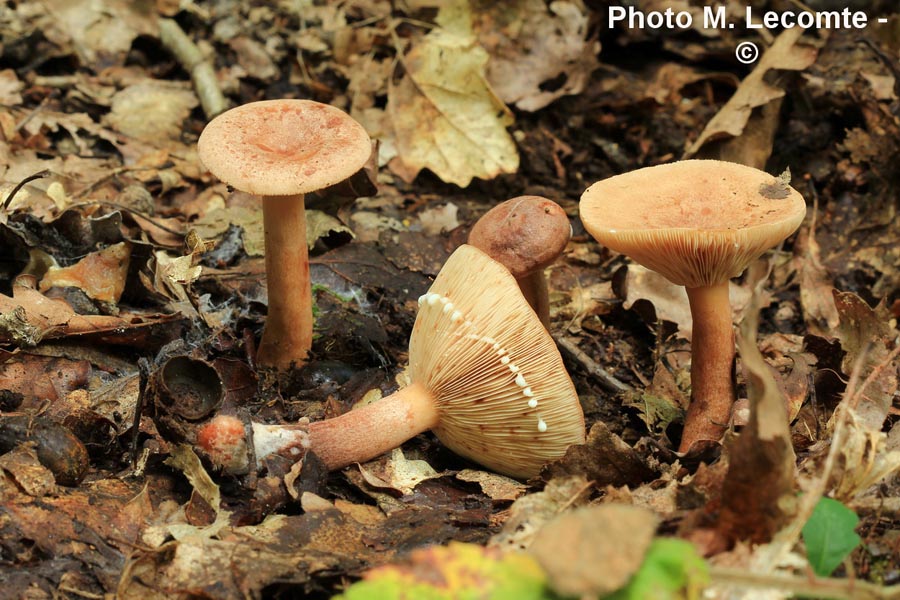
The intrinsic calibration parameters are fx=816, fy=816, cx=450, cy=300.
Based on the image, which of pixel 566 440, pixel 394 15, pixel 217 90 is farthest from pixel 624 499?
pixel 394 15

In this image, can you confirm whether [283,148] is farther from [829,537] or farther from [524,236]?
[829,537]

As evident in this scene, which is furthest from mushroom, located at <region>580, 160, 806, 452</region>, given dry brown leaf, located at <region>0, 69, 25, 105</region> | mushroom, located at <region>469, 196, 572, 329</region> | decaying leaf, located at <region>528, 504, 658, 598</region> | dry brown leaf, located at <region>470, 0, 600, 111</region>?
dry brown leaf, located at <region>0, 69, 25, 105</region>

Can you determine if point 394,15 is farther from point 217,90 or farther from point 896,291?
point 896,291

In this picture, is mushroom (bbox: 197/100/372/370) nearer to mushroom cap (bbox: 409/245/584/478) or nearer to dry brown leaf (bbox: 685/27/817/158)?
mushroom cap (bbox: 409/245/584/478)

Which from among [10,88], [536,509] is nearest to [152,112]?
[10,88]

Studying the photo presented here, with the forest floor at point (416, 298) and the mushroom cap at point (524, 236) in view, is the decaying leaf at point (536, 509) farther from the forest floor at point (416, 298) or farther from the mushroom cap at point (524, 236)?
the mushroom cap at point (524, 236)

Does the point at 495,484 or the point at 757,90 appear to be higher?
the point at 757,90
